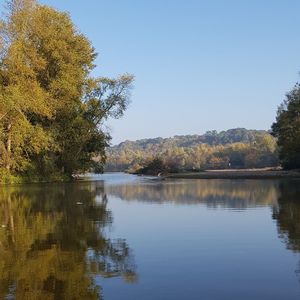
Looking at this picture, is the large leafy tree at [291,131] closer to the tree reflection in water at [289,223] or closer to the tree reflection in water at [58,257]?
the tree reflection in water at [289,223]

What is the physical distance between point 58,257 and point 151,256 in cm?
172

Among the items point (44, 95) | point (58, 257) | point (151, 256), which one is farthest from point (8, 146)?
point (151, 256)

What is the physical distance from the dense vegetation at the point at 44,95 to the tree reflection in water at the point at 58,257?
2432 centimetres

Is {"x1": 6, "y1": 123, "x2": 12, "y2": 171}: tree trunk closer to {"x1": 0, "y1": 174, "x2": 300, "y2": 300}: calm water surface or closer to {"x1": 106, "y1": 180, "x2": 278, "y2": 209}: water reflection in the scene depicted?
{"x1": 106, "y1": 180, "x2": 278, "y2": 209}: water reflection

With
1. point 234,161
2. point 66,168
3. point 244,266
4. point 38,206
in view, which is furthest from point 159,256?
point 234,161

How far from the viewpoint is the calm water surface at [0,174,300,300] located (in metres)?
6.37

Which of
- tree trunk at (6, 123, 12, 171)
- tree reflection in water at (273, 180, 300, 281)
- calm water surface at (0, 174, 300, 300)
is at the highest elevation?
tree trunk at (6, 123, 12, 171)

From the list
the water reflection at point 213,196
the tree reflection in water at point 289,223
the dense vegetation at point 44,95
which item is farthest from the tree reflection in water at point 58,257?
the dense vegetation at point 44,95

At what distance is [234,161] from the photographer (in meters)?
160

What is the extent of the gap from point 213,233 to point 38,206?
980cm

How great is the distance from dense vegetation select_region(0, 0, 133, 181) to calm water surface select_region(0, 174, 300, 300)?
2492cm

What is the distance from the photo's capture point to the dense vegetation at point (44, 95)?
39.0m

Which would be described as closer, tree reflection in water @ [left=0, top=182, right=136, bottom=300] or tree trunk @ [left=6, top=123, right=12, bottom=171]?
tree reflection in water @ [left=0, top=182, right=136, bottom=300]

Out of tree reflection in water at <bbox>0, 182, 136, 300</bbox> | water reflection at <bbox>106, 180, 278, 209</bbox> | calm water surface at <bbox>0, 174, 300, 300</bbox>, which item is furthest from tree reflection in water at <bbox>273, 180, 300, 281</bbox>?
tree reflection in water at <bbox>0, 182, 136, 300</bbox>
